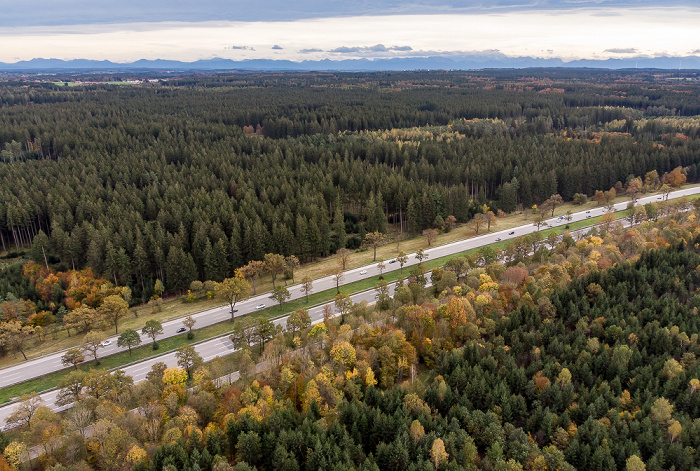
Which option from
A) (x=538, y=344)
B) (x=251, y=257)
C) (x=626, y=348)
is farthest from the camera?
(x=251, y=257)

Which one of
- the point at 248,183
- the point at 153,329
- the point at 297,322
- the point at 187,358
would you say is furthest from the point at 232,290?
the point at 248,183

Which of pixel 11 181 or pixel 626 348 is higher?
pixel 11 181

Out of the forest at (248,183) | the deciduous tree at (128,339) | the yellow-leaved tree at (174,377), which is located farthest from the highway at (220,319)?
the forest at (248,183)

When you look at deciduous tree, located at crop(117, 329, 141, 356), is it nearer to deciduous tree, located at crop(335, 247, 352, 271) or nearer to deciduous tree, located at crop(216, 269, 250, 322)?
deciduous tree, located at crop(216, 269, 250, 322)

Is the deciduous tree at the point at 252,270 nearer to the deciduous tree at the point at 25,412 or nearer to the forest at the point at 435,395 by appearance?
the forest at the point at 435,395

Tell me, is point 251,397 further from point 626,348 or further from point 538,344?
point 626,348

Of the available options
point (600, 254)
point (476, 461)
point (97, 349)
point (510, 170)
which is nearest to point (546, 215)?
point (510, 170)
